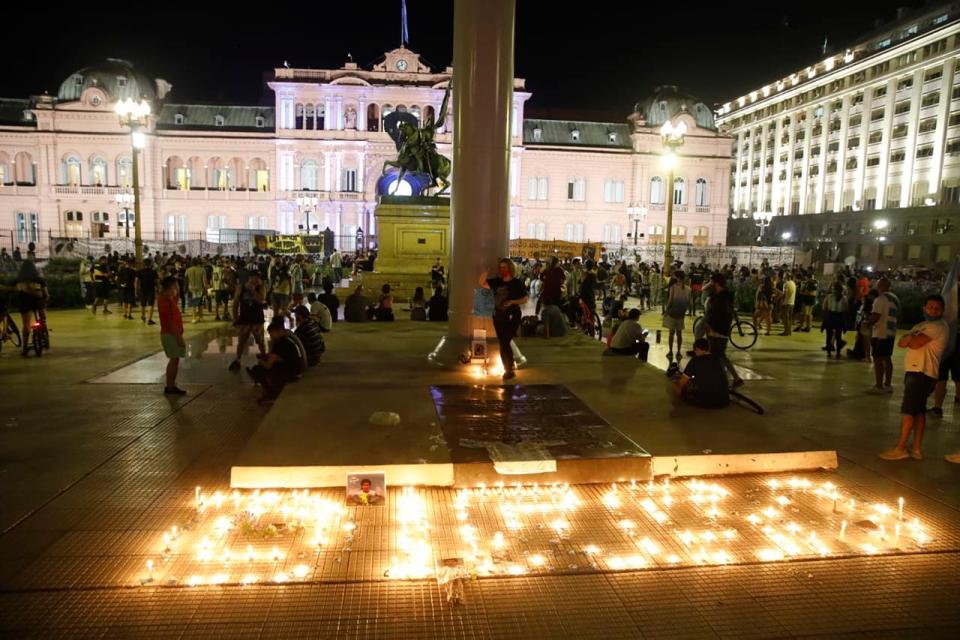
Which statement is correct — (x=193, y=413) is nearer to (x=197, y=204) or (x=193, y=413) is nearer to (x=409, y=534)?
(x=409, y=534)

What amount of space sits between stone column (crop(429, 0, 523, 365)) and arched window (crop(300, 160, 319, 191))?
193ft

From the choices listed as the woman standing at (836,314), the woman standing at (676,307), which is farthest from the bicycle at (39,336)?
the woman standing at (836,314)

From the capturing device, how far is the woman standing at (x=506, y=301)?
887cm

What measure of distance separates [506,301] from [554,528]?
4.02 metres

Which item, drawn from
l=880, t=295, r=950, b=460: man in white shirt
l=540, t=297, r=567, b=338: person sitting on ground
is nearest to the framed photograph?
l=880, t=295, r=950, b=460: man in white shirt

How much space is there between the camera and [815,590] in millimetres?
4418

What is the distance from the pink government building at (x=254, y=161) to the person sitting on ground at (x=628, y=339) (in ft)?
170

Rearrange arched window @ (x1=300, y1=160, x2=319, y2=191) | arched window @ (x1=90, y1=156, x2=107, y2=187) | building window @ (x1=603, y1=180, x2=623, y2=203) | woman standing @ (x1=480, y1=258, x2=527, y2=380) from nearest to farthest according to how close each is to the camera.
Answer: woman standing @ (x1=480, y1=258, x2=527, y2=380)
arched window @ (x1=90, y1=156, x2=107, y2=187)
arched window @ (x1=300, y1=160, x2=319, y2=191)
building window @ (x1=603, y1=180, x2=623, y2=203)

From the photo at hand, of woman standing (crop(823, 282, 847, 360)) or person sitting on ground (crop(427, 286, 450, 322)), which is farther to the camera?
person sitting on ground (crop(427, 286, 450, 322))

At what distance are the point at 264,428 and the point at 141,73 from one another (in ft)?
249

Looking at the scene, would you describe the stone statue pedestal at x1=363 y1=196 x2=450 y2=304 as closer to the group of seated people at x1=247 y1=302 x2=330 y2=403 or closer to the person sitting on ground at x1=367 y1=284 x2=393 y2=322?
the person sitting on ground at x1=367 y1=284 x2=393 y2=322

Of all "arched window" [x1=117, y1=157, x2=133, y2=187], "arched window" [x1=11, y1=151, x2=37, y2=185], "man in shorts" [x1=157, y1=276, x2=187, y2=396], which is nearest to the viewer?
"man in shorts" [x1=157, y1=276, x2=187, y2=396]

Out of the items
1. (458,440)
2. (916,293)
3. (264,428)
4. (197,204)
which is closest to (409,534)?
(458,440)

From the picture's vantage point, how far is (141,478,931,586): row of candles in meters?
4.69
